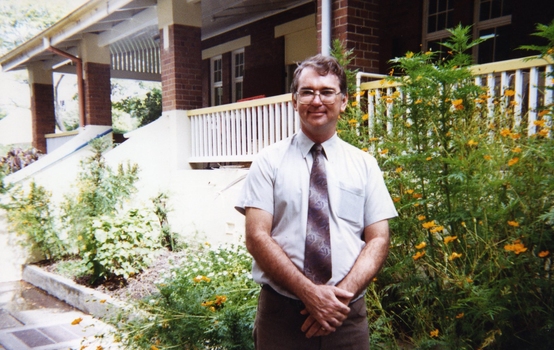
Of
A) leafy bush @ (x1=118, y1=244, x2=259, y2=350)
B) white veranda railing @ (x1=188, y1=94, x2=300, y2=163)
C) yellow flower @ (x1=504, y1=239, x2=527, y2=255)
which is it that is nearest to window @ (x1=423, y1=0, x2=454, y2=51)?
white veranda railing @ (x1=188, y1=94, x2=300, y2=163)

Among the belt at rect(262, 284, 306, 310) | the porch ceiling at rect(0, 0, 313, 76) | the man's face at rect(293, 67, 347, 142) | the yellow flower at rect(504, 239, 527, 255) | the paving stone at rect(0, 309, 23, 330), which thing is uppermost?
the porch ceiling at rect(0, 0, 313, 76)

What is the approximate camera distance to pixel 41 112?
1582 centimetres

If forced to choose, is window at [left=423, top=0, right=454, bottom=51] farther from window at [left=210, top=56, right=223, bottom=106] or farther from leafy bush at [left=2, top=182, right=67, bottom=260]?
window at [left=210, top=56, right=223, bottom=106]

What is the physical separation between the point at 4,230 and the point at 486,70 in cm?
686

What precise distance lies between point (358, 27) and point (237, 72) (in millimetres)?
7602

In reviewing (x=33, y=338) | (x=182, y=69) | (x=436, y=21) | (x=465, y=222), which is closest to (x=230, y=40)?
(x=182, y=69)

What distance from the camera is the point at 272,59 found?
11578mm

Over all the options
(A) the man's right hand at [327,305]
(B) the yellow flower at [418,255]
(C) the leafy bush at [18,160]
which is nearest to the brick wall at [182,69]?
(C) the leafy bush at [18,160]

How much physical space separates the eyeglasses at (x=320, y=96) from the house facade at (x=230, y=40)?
2.49m

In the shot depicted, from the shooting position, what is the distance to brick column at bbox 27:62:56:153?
51.6ft

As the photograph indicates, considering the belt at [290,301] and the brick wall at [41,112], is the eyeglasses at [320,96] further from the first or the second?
the brick wall at [41,112]

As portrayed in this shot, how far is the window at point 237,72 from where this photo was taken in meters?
13.2

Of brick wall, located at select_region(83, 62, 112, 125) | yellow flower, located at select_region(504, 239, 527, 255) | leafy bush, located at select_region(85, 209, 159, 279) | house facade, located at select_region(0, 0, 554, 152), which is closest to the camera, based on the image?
yellow flower, located at select_region(504, 239, 527, 255)

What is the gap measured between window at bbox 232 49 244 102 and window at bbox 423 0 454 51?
20.6 ft
